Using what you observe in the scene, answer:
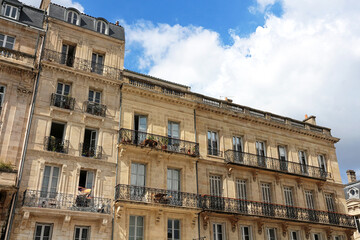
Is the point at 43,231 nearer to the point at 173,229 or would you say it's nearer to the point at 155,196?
Answer: the point at 155,196

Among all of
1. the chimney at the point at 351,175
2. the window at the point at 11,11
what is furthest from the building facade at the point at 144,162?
the chimney at the point at 351,175

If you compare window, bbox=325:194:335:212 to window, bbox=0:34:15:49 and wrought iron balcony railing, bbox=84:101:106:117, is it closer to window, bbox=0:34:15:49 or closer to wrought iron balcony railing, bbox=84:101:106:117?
wrought iron balcony railing, bbox=84:101:106:117

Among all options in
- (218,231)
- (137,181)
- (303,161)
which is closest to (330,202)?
(303,161)

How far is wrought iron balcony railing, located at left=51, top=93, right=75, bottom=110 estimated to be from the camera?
18.9 metres

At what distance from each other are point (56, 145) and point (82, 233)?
4512 millimetres

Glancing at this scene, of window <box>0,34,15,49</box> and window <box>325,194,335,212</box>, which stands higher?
window <box>0,34,15,49</box>

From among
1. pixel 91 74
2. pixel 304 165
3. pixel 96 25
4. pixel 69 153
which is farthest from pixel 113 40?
pixel 304 165

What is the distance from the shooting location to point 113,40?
870 inches

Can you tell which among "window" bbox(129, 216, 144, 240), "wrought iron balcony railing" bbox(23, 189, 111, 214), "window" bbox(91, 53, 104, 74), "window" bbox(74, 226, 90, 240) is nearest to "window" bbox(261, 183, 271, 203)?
"window" bbox(129, 216, 144, 240)

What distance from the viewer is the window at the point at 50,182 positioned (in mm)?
16891

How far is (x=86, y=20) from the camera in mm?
21922

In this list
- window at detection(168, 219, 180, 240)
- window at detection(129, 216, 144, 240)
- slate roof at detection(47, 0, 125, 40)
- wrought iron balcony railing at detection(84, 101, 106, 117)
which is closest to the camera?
window at detection(129, 216, 144, 240)

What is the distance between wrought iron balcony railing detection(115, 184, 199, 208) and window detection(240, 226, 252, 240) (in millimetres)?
3528

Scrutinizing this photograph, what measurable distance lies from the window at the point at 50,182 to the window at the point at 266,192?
12.9m
